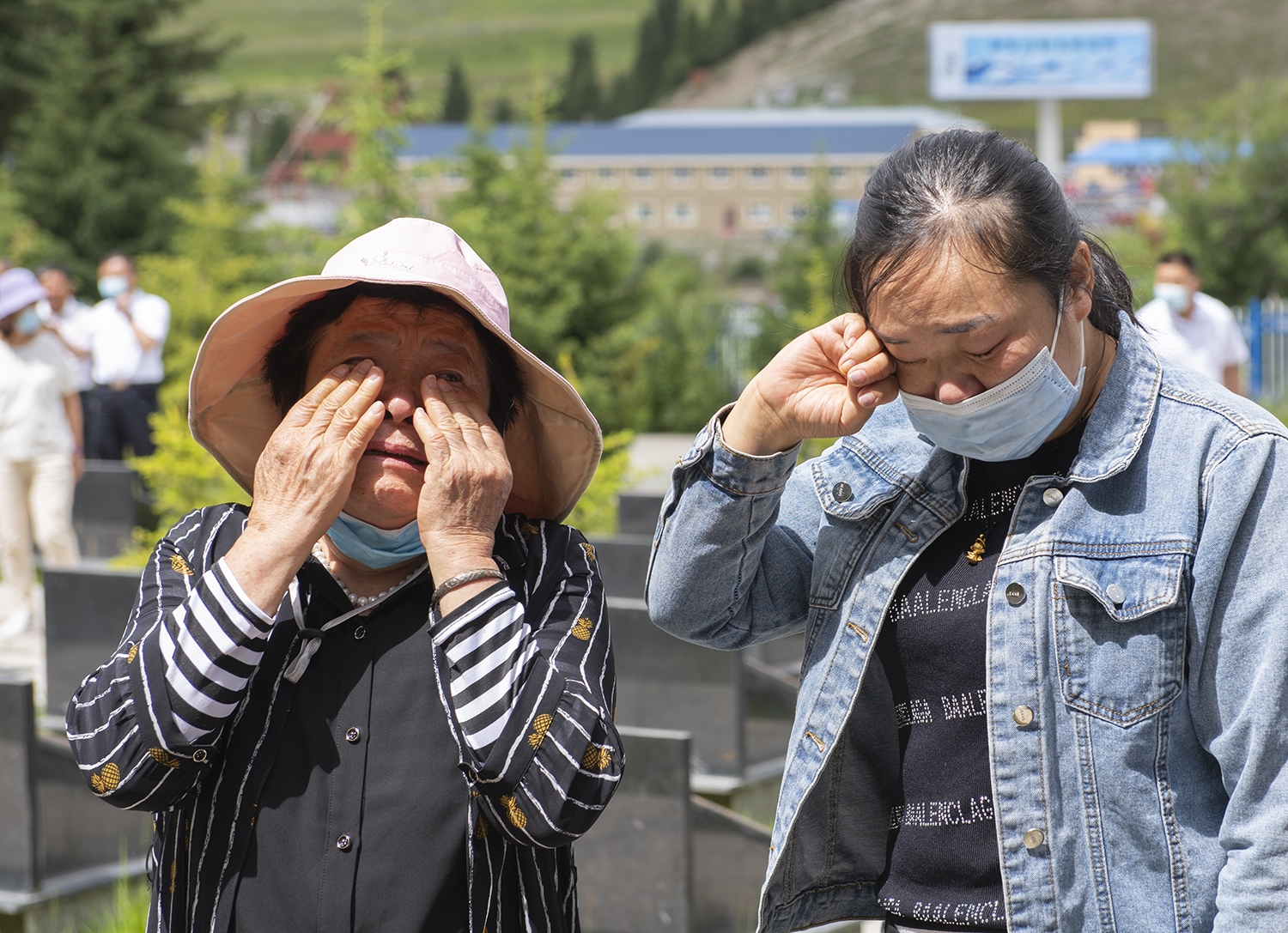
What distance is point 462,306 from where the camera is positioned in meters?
2.21

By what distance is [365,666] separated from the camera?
2.07 metres

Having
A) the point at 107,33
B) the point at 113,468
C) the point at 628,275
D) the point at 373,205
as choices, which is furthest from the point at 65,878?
the point at 107,33

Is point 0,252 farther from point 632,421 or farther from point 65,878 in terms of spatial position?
point 65,878

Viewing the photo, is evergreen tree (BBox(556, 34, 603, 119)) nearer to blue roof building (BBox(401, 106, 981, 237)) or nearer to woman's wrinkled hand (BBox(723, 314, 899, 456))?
blue roof building (BBox(401, 106, 981, 237))

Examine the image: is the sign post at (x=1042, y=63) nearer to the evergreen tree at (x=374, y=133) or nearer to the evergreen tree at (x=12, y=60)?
the evergreen tree at (x=12, y=60)

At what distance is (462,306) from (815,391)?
0.59 meters

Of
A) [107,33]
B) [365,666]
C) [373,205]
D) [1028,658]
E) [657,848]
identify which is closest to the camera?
[1028,658]

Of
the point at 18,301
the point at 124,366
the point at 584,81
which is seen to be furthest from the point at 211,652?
the point at 584,81

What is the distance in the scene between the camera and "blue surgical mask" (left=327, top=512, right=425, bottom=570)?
2.11 meters

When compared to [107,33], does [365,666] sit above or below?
below

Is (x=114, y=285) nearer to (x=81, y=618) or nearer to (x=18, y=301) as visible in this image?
(x=18, y=301)

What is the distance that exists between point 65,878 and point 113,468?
5.13 metres

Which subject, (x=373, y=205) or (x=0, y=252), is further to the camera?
(x=0, y=252)

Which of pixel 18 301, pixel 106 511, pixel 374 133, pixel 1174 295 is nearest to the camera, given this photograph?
pixel 18 301
